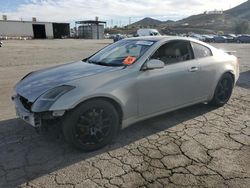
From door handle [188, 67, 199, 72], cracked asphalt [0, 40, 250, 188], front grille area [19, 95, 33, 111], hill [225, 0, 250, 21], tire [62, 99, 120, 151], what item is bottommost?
cracked asphalt [0, 40, 250, 188]

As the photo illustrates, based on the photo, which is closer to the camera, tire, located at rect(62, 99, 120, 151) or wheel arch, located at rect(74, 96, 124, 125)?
tire, located at rect(62, 99, 120, 151)

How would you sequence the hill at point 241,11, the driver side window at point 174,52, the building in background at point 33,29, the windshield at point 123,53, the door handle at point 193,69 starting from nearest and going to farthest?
the windshield at point 123,53 < the driver side window at point 174,52 < the door handle at point 193,69 < the building in background at point 33,29 < the hill at point 241,11

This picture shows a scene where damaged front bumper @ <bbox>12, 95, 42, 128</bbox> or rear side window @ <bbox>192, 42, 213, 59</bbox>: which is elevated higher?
rear side window @ <bbox>192, 42, 213, 59</bbox>

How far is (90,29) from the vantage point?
62.9 m

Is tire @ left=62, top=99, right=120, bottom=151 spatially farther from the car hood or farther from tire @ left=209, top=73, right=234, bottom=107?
tire @ left=209, top=73, right=234, bottom=107

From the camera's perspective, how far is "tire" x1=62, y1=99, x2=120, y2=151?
3.18 m

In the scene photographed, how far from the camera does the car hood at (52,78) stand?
334 centimetres

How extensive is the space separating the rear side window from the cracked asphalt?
1170 mm

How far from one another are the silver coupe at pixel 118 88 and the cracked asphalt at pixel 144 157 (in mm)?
304

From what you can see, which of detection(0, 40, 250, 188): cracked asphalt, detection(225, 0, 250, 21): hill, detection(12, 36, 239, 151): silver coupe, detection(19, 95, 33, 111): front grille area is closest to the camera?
detection(0, 40, 250, 188): cracked asphalt

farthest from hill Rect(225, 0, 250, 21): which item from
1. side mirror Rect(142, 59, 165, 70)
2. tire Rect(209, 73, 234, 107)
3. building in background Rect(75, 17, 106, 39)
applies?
side mirror Rect(142, 59, 165, 70)

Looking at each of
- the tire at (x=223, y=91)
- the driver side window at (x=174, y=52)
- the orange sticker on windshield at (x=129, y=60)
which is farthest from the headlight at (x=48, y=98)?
the tire at (x=223, y=91)

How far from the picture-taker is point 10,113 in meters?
4.90

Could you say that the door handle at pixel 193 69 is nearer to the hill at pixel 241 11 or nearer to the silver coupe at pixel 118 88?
the silver coupe at pixel 118 88
